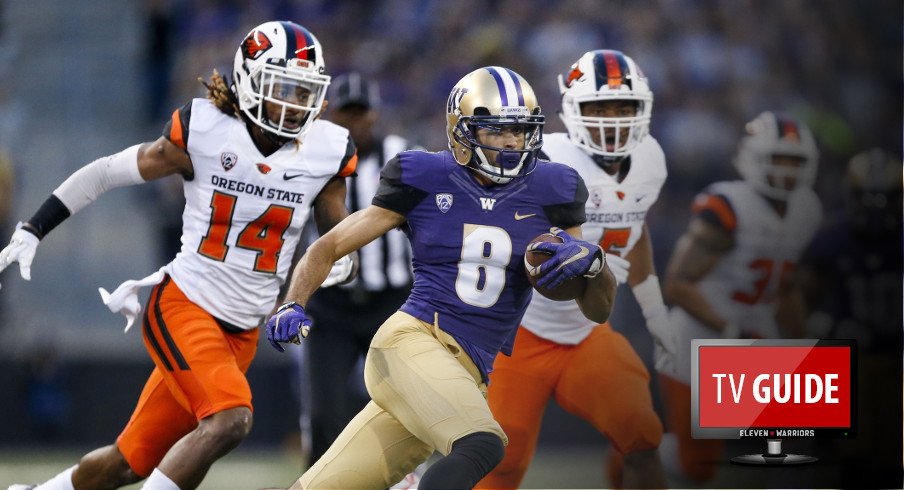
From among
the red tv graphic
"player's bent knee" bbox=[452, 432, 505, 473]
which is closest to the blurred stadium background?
the red tv graphic

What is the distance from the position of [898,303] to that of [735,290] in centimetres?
74

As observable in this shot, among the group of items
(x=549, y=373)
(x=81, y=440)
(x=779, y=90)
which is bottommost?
(x=81, y=440)

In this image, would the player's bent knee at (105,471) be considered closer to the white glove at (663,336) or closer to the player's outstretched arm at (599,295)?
the player's outstretched arm at (599,295)

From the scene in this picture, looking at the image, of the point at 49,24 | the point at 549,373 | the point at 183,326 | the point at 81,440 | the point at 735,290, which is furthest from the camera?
the point at 49,24

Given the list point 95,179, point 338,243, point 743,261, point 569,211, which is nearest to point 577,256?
point 569,211

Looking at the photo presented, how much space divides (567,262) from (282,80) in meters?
1.17

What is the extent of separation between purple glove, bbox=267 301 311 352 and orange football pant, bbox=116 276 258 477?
485mm

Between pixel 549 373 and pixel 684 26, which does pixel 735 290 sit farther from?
pixel 684 26

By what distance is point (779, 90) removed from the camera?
664cm

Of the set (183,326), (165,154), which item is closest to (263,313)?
(183,326)

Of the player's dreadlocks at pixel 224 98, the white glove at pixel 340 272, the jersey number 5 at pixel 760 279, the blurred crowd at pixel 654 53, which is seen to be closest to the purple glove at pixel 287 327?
the white glove at pixel 340 272

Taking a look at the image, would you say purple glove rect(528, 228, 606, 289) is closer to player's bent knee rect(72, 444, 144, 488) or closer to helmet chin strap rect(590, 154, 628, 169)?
helmet chin strap rect(590, 154, 628, 169)

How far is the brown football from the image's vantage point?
117 inches

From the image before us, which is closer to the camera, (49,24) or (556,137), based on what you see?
(556,137)
